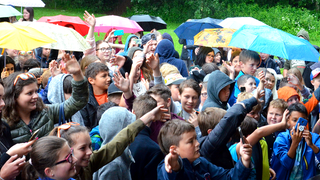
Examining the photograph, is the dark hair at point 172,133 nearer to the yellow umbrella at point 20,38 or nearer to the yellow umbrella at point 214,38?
the yellow umbrella at point 20,38

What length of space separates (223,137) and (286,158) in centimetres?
130

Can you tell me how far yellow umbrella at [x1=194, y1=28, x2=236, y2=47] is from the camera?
798cm

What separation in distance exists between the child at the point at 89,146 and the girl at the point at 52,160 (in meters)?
0.27

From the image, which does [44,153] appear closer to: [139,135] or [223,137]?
[139,135]

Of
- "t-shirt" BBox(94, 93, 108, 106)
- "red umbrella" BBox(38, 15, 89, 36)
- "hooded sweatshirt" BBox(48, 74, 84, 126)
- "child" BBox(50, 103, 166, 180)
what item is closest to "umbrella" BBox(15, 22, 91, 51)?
"t-shirt" BBox(94, 93, 108, 106)

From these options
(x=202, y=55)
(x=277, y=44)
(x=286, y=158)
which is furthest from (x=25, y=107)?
(x=202, y=55)

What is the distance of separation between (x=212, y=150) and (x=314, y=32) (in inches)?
790

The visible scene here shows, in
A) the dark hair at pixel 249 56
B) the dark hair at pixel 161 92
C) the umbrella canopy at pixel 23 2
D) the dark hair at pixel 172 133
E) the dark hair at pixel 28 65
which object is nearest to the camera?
the dark hair at pixel 172 133

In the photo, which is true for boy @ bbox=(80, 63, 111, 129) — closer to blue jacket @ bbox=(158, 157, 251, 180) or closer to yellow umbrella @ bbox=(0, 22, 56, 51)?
yellow umbrella @ bbox=(0, 22, 56, 51)

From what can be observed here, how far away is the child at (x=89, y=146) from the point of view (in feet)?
9.73

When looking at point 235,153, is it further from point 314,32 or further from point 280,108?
point 314,32

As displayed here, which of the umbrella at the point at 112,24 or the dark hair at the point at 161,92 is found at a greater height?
the dark hair at the point at 161,92

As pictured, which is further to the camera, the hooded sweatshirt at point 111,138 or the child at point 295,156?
the child at point 295,156

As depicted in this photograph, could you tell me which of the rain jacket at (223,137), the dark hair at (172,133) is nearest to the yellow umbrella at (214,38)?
the rain jacket at (223,137)
